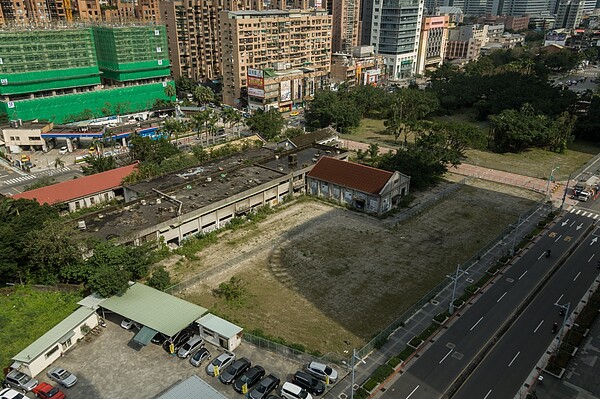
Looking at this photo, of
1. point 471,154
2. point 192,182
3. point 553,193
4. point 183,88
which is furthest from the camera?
point 183,88

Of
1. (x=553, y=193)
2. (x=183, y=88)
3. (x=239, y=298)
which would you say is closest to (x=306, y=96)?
(x=183, y=88)

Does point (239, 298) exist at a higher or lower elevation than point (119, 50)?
lower

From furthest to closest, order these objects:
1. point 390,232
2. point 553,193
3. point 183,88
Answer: point 183,88, point 553,193, point 390,232

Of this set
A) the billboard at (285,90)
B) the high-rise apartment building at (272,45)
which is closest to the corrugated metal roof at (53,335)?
the billboard at (285,90)

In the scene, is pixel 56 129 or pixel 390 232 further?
pixel 56 129

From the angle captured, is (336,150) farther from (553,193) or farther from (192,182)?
(553,193)

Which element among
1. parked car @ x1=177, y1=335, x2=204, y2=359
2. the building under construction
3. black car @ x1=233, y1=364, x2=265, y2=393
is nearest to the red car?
parked car @ x1=177, y1=335, x2=204, y2=359

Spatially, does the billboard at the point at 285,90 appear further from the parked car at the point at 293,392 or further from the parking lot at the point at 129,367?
the parked car at the point at 293,392
